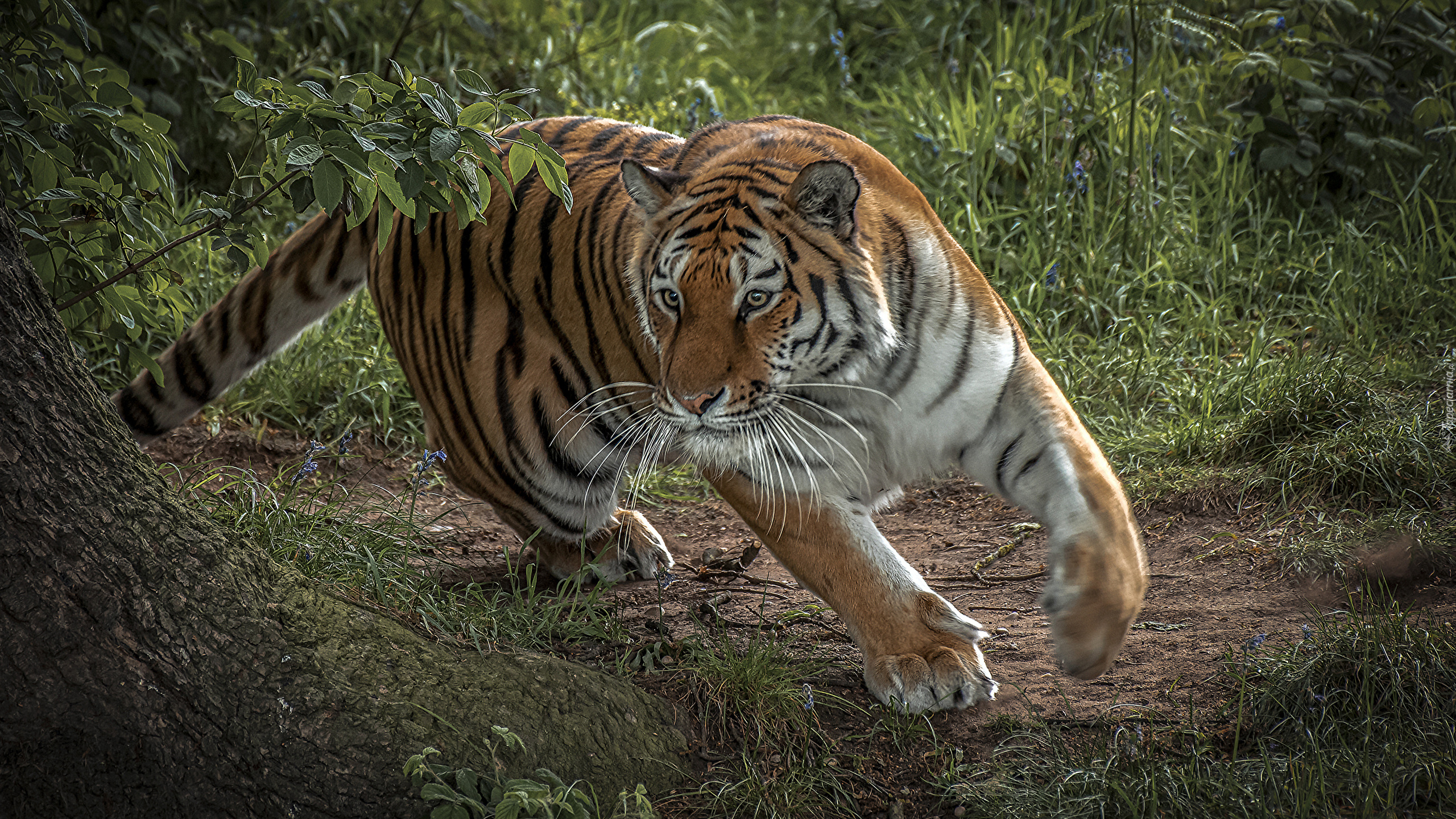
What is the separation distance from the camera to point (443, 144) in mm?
2094

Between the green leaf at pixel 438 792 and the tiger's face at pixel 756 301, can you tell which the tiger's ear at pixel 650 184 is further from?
the green leaf at pixel 438 792

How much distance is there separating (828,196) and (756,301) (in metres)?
0.29

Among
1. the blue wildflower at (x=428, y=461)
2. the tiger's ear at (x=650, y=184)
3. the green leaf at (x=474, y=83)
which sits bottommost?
the blue wildflower at (x=428, y=461)

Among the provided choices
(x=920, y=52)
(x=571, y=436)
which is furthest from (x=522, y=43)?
(x=571, y=436)

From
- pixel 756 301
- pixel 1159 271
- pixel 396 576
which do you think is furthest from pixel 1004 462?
pixel 1159 271

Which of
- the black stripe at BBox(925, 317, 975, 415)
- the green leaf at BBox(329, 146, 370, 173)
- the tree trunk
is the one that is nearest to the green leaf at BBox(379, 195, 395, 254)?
the green leaf at BBox(329, 146, 370, 173)

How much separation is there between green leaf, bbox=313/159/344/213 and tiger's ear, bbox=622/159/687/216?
737mm

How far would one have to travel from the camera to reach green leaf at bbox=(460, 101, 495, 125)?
7.09 feet

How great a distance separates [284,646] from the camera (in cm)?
204

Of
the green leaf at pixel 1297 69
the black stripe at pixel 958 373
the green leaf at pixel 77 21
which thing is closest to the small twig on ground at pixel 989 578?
the black stripe at pixel 958 373

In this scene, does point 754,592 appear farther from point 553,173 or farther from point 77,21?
point 77,21

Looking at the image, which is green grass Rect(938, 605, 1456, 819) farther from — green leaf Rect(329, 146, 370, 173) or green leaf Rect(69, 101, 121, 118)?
A: green leaf Rect(69, 101, 121, 118)

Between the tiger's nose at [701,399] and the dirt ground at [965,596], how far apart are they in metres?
0.62

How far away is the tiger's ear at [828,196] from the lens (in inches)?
97.4
